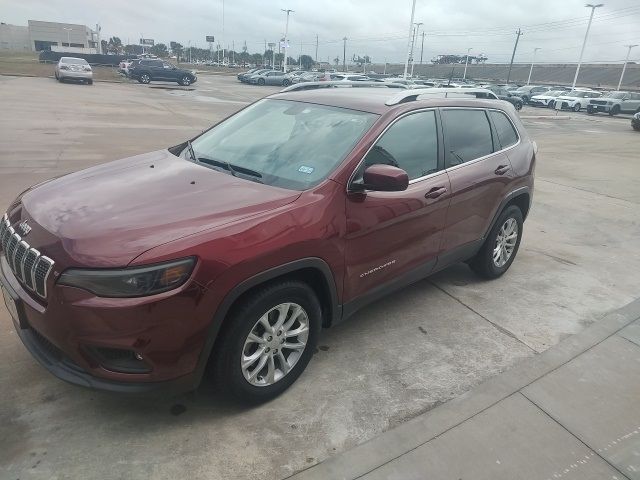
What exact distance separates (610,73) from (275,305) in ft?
362

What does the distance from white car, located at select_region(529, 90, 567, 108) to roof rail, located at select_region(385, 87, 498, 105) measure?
40016 mm

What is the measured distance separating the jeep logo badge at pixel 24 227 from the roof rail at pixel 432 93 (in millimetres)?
2399

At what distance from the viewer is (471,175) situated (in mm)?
4035

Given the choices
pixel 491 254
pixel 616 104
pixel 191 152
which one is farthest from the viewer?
pixel 616 104

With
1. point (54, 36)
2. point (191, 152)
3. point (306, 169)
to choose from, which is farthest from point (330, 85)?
point (54, 36)

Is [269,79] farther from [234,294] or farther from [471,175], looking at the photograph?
[234,294]

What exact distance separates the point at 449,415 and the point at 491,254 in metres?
2.18

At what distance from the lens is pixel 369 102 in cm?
353

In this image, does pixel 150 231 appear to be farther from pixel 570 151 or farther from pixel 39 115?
pixel 570 151

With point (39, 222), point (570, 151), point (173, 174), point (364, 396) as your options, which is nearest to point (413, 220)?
point (364, 396)

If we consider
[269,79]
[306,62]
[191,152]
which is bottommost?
[269,79]

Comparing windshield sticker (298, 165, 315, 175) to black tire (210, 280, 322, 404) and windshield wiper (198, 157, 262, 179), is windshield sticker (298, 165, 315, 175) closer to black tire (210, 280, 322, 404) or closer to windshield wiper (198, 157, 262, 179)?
windshield wiper (198, 157, 262, 179)

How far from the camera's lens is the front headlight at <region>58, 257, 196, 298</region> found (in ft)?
7.24

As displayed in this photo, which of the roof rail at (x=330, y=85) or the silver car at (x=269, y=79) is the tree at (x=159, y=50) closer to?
the silver car at (x=269, y=79)
